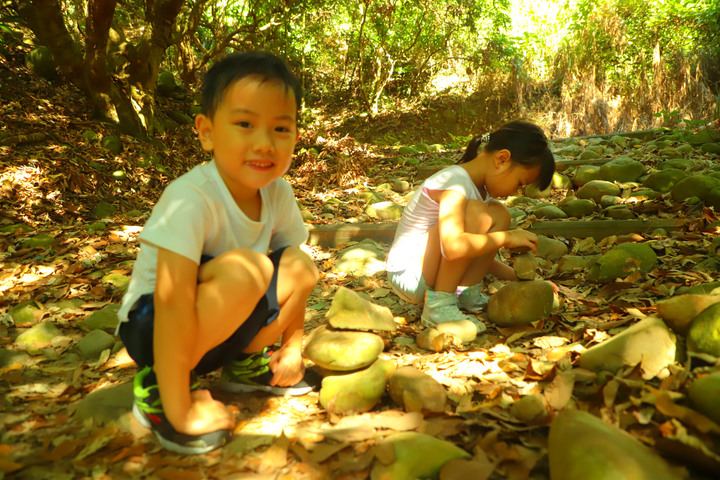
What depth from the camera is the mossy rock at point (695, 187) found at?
138 inches

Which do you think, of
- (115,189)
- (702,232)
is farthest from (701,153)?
(115,189)

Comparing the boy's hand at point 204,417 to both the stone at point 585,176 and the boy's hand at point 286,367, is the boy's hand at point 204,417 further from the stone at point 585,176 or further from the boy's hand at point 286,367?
the stone at point 585,176

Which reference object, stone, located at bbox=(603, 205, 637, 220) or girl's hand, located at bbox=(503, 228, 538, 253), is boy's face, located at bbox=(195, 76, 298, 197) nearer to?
girl's hand, located at bbox=(503, 228, 538, 253)

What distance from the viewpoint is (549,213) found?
378cm

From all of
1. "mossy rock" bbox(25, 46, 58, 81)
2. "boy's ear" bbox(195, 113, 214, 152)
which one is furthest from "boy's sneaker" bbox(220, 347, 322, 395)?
"mossy rock" bbox(25, 46, 58, 81)

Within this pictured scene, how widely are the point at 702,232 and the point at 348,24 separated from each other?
26.2 feet

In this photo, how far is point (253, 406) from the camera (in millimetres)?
1761

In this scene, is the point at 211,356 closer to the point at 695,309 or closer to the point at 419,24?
the point at 695,309

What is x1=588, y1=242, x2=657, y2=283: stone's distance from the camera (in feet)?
8.61

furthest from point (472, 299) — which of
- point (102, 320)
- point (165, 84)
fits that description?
point (165, 84)

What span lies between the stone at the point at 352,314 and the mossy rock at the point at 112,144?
13.5 ft

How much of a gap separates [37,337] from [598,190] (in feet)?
13.2

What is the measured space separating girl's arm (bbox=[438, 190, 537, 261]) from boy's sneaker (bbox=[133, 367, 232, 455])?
123 centimetres

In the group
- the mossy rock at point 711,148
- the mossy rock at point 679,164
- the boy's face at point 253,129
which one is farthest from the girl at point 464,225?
the mossy rock at point 711,148
